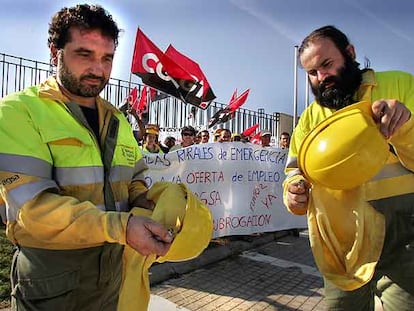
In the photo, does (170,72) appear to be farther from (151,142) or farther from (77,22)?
(77,22)

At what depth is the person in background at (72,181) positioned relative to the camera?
1.41 metres

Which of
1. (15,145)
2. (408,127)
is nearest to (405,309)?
(408,127)

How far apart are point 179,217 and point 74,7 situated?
41.1 inches

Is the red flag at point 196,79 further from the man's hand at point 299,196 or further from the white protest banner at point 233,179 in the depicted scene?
the man's hand at point 299,196

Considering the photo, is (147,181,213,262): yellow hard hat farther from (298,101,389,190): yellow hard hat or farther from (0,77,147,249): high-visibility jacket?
(298,101,389,190): yellow hard hat

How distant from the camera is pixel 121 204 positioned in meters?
1.80

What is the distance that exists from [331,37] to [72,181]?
157cm

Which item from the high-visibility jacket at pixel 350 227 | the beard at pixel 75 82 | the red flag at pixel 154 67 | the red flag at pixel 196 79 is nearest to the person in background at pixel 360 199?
the high-visibility jacket at pixel 350 227

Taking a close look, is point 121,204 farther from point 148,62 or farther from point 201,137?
point 201,137

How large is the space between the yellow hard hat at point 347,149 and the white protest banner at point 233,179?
368 cm

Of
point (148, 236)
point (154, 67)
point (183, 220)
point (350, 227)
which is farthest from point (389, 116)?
point (154, 67)

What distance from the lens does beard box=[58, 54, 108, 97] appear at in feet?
5.52

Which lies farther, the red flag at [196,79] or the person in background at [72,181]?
the red flag at [196,79]

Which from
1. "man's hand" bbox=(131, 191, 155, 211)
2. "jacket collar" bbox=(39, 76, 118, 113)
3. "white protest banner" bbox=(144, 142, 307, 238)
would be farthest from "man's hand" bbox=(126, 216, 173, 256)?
"white protest banner" bbox=(144, 142, 307, 238)
